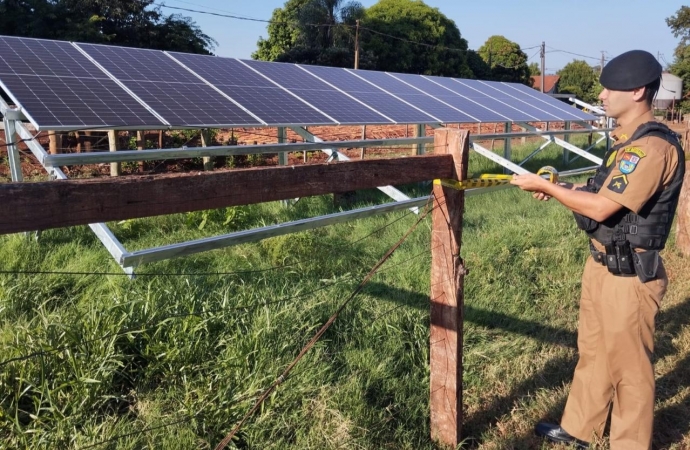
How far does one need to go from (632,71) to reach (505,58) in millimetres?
49201

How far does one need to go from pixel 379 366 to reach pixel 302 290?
1.06 metres

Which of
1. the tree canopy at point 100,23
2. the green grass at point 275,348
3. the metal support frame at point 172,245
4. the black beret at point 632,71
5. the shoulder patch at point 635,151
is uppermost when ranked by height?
the tree canopy at point 100,23

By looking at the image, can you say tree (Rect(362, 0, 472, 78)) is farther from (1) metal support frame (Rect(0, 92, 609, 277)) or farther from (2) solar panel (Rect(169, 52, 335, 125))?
Result: (1) metal support frame (Rect(0, 92, 609, 277))

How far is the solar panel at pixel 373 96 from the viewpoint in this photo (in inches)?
324

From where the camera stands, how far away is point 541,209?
25.6 ft

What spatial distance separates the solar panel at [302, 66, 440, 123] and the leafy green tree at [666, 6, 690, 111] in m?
41.5

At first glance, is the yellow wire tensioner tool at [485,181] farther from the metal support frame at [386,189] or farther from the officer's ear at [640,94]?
the metal support frame at [386,189]

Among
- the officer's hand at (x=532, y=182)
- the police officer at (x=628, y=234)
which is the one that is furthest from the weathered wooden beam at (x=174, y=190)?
the police officer at (x=628, y=234)

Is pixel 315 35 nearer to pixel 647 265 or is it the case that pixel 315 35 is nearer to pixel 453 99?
pixel 453 99

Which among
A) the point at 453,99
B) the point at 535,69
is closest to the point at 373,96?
the point at 453,99

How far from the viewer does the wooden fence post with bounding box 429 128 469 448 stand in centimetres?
279

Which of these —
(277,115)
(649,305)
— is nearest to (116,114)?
(277,115)

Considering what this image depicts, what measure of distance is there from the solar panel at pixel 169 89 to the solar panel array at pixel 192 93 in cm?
1

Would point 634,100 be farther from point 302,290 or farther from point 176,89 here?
point 176,89
